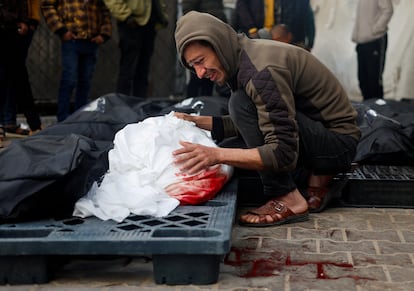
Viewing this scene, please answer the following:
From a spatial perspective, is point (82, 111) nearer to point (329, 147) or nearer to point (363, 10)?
point (329, 147)

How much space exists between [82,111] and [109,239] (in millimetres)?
2778

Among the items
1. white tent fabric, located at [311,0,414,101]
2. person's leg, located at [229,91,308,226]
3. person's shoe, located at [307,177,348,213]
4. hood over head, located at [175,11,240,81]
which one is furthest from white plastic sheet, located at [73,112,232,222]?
white tent fabric, located at [311,0,414,101]

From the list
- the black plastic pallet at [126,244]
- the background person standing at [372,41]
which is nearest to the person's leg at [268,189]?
the black plastic pallet at [126,244]

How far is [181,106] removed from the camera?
604cm

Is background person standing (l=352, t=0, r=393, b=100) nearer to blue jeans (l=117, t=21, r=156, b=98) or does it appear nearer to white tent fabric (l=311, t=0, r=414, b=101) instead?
white tent fabric (l=311, t=0, r=414, b=101)

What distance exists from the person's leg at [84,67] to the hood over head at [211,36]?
12.1 feet

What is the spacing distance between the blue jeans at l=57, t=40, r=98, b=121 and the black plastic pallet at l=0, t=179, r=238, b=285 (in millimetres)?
4081

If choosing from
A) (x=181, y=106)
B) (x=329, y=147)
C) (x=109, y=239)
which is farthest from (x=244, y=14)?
(x=109, y=239)

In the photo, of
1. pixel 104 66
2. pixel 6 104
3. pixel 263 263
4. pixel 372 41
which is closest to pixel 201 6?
pixel 372 41

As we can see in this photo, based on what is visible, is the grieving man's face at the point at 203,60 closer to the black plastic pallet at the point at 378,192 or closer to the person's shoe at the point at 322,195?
the person's shoe at the point at 322,195

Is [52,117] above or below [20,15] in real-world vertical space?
below

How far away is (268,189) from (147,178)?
731mm

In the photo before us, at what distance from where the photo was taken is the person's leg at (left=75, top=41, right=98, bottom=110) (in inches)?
280

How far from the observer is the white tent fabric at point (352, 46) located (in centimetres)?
852
